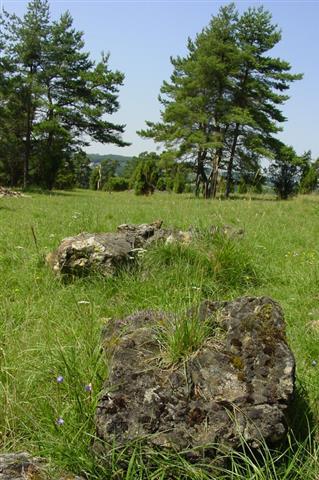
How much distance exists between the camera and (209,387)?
7.58ft

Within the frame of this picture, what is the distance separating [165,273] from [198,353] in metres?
2.32

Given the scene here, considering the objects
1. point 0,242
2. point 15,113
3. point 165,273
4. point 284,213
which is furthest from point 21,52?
point 165,273

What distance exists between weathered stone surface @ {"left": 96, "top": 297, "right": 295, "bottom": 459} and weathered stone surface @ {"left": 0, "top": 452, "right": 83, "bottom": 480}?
0.93ft

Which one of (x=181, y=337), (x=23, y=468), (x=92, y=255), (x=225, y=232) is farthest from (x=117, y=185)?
(x=23, y=468)

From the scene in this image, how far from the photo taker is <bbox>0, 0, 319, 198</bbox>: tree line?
30.5 m

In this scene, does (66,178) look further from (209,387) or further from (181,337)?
(209,387)

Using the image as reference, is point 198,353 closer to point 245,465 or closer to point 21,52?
point 245,465

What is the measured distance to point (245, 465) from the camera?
6.88ft

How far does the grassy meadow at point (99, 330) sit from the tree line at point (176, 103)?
23.9 metres

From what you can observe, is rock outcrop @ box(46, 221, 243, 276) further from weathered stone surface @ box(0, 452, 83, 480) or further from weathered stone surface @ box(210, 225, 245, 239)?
weathered stone surface @ box(0, 452, 83, 480)

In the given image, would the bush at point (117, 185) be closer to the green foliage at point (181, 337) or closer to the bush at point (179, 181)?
the bush at point (179, 181)

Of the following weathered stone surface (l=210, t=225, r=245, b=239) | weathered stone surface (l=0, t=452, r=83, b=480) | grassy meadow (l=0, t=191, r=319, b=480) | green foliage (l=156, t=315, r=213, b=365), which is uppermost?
weathered stone surface (l=210, t=225, r=245, b=239)

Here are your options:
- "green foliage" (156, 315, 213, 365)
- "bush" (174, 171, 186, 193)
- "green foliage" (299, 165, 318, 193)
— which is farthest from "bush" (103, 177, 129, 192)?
"green foliage" (156, 315, 213, 365)

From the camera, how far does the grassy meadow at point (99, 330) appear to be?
82.2 inches
